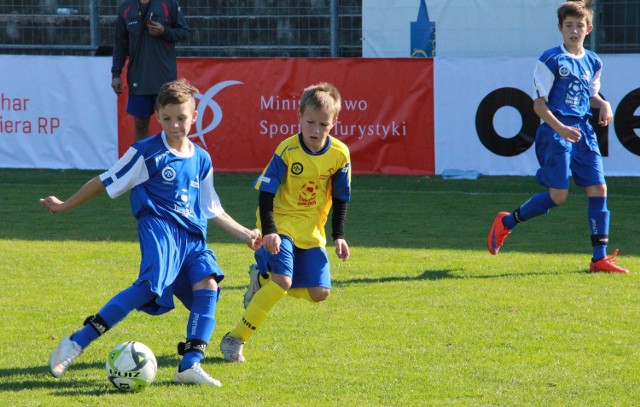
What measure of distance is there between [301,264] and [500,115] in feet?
26.2

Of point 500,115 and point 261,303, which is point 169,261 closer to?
point 261,303

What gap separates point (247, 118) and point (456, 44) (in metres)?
4.74

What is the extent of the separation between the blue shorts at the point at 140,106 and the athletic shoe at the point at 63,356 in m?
7.52

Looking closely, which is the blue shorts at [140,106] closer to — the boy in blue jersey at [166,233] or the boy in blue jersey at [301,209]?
the boy in blue jersey at [301,209]

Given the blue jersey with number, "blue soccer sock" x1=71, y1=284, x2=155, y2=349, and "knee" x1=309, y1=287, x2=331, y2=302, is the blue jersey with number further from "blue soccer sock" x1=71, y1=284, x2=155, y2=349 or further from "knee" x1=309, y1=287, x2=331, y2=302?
"blue soccer sock" x1=71, y1=284, x2=155, y2=349

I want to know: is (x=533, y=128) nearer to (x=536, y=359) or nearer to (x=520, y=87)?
(x=520, y=87)

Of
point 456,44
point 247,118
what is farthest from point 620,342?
point 456,44

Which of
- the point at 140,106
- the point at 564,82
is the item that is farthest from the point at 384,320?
the point at 140,106

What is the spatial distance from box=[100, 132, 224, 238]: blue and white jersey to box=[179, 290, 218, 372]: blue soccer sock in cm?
31

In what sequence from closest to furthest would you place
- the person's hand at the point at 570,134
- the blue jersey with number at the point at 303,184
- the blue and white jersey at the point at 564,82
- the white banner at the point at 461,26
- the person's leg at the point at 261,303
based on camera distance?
the person's leg at the point at 261,303
the blue jersey with number at the point at 303,184
the person's hand at the point at 570,134
the blue and white jersey at the point at 564,82
the white banner at the point at 461,26

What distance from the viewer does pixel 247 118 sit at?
14219 millimetres

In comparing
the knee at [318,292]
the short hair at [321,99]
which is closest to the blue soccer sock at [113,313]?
the knee at [318,292]

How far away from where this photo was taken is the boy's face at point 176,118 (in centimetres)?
541

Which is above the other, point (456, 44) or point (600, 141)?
point (456, 44)
